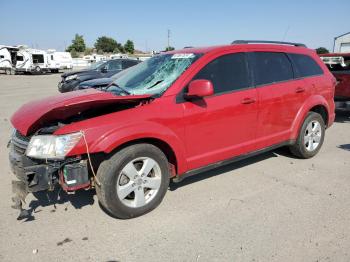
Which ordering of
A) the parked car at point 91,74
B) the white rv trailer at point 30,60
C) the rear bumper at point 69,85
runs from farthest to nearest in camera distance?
the white rv trailer at point 30,60, the parked car at point 91,74, the rear bumper at point 69,85

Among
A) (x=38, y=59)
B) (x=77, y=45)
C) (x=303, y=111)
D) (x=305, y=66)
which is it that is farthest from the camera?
(x=77, y=45)

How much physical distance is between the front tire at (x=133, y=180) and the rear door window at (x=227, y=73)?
1.12 metres

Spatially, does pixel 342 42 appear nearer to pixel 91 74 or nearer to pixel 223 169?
pixel 91 74

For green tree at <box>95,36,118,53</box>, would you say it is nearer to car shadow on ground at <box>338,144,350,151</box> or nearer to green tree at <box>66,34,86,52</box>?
green tree at <box>66,34,86,52</box>

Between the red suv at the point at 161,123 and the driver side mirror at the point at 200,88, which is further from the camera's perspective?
the driver side mirror at the point at 200,88

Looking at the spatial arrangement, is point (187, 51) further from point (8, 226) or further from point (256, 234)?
point (8, 226)

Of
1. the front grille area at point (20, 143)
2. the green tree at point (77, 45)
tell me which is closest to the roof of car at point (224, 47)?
the front grille area at point (20, 143)

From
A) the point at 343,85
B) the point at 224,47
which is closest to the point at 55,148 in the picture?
the point at 224,47

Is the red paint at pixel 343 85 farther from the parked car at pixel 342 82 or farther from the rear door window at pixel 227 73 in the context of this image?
the rear door window at pixel 227 73

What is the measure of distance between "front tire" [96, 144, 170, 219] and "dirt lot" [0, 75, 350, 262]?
0.53 feet

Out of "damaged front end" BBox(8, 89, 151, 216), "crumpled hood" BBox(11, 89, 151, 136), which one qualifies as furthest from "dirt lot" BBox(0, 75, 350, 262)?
"crumpled hood" BBox(11, 89, 151, 136)

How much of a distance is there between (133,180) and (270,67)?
2637mm

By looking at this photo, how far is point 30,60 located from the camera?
34.3 meters

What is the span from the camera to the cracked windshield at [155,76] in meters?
3.93
